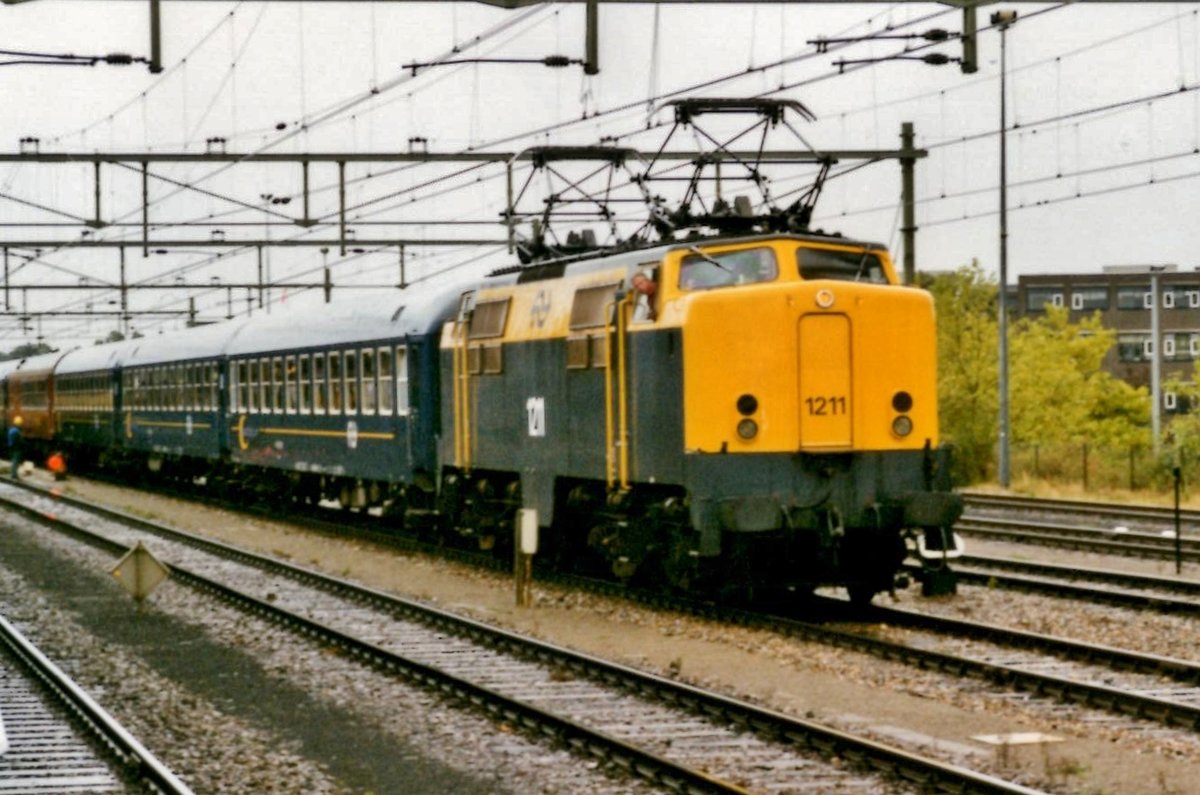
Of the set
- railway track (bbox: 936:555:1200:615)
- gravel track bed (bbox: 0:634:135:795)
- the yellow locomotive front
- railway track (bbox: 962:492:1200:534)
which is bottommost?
gravel track bed (bbox: 0:634:135:795)

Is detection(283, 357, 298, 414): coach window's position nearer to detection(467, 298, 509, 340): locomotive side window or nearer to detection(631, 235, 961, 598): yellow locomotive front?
detection(467, 298, 509, 340): locomotive side window

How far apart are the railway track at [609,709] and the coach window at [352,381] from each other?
7428mm

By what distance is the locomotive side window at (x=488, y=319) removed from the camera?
67.4 ft

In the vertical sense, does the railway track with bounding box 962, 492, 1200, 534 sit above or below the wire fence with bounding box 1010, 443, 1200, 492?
below

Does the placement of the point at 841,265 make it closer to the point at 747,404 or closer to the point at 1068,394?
the point at 747,404

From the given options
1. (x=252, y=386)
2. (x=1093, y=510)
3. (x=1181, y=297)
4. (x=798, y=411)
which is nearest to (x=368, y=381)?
(x=252, y=386)

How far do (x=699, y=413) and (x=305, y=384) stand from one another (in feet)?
50.2

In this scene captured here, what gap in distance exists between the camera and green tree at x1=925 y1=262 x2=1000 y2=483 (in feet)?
142

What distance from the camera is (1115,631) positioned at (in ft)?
51.9

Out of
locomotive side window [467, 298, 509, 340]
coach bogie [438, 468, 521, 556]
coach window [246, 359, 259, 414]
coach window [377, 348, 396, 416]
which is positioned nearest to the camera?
locomotive side window [467, 298, 509, 340]

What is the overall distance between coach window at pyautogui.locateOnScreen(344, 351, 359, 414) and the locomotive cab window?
11586 mm

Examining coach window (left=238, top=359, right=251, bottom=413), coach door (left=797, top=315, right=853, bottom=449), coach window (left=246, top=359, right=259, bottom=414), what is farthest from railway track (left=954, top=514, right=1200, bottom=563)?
coach window (left=238, top=359, right=251, bottom=413)

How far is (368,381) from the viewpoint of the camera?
26.5m

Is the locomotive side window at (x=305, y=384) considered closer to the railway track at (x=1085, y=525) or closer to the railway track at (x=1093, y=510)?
the railway track at (x=1085, y=525)
